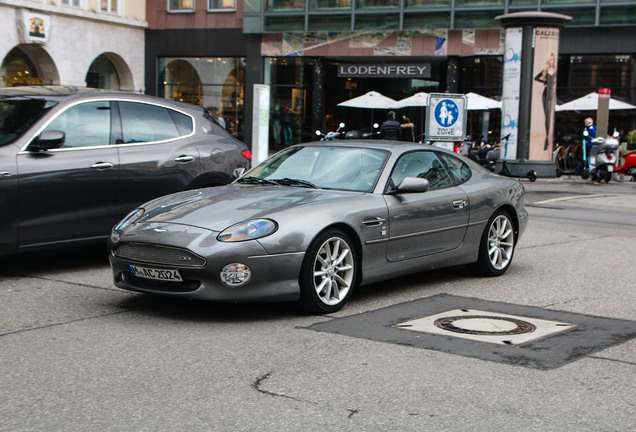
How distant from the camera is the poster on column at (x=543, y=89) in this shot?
81.4ft

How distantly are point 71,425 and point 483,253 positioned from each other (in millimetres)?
5113

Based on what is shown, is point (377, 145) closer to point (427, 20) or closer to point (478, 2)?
point (478, 2)

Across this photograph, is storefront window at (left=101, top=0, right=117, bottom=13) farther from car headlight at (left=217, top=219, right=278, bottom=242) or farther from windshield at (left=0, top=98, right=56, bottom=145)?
car headlight at (left=217, top=219, right=278, bottom=242)

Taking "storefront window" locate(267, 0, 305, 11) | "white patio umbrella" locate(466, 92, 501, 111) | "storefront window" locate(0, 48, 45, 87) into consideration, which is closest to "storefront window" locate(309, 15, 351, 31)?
"storefront window" locate(267, 0, 305, 11)

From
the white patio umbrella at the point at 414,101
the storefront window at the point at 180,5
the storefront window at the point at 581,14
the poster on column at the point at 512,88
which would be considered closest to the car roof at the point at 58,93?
the poster on column at the point at 512,88

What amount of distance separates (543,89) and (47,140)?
19.5 m

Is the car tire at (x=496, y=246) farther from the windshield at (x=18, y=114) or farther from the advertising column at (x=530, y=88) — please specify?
the advertising column at (x=530, y=88)

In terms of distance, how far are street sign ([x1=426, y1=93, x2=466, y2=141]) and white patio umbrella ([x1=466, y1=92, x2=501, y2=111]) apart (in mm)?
13504

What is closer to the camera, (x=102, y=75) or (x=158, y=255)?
(x=158, y=255)

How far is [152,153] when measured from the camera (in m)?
8.85

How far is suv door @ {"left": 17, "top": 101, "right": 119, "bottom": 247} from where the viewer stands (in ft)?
25.5

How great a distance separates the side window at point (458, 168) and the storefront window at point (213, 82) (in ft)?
96.8

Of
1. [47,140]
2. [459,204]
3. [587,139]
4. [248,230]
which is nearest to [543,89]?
[587,139]

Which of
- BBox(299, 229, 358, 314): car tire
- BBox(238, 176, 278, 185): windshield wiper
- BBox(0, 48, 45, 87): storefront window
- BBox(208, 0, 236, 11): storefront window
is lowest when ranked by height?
BBox(299, 229, 358, 314): car tire
